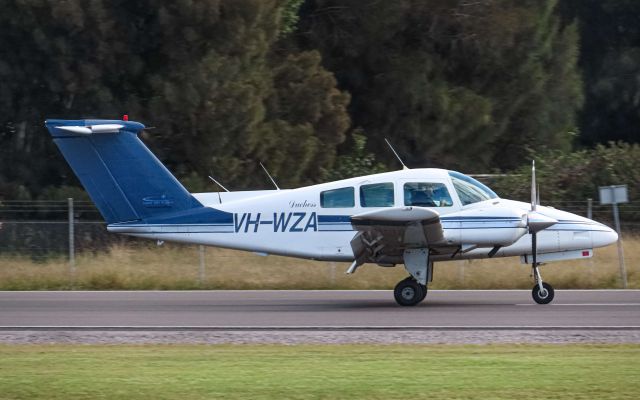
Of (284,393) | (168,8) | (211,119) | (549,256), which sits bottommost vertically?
(284,393)

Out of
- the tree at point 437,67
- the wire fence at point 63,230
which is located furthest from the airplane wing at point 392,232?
the tree at point 437,67

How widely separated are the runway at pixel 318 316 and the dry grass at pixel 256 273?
121 centimetres

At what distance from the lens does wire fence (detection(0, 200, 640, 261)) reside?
22906 millimetres

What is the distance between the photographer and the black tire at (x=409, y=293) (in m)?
16.7

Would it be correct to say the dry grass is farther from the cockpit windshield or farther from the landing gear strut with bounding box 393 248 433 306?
the cockpit windshield

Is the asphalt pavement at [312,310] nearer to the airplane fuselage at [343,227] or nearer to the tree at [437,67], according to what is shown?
the airplane fuselage at [343,227]

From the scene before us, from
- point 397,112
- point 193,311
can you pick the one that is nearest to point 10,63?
point 397,112

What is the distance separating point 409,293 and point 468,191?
1850mm

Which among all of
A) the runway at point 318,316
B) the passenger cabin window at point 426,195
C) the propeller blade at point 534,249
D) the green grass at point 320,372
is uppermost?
the passenger cabin window at point 426,195

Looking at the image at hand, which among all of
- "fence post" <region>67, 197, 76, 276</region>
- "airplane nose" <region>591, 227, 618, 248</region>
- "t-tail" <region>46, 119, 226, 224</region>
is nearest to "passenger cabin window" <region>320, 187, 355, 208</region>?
"t-tail" <region>46, 119, 226, 224</region>

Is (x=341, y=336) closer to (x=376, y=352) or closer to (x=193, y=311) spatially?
(x=376, y=352)

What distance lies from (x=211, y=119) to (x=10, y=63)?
5.51 m

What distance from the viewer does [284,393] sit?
9102mm

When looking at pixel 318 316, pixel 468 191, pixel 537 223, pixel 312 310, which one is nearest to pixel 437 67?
pixel 468 191
